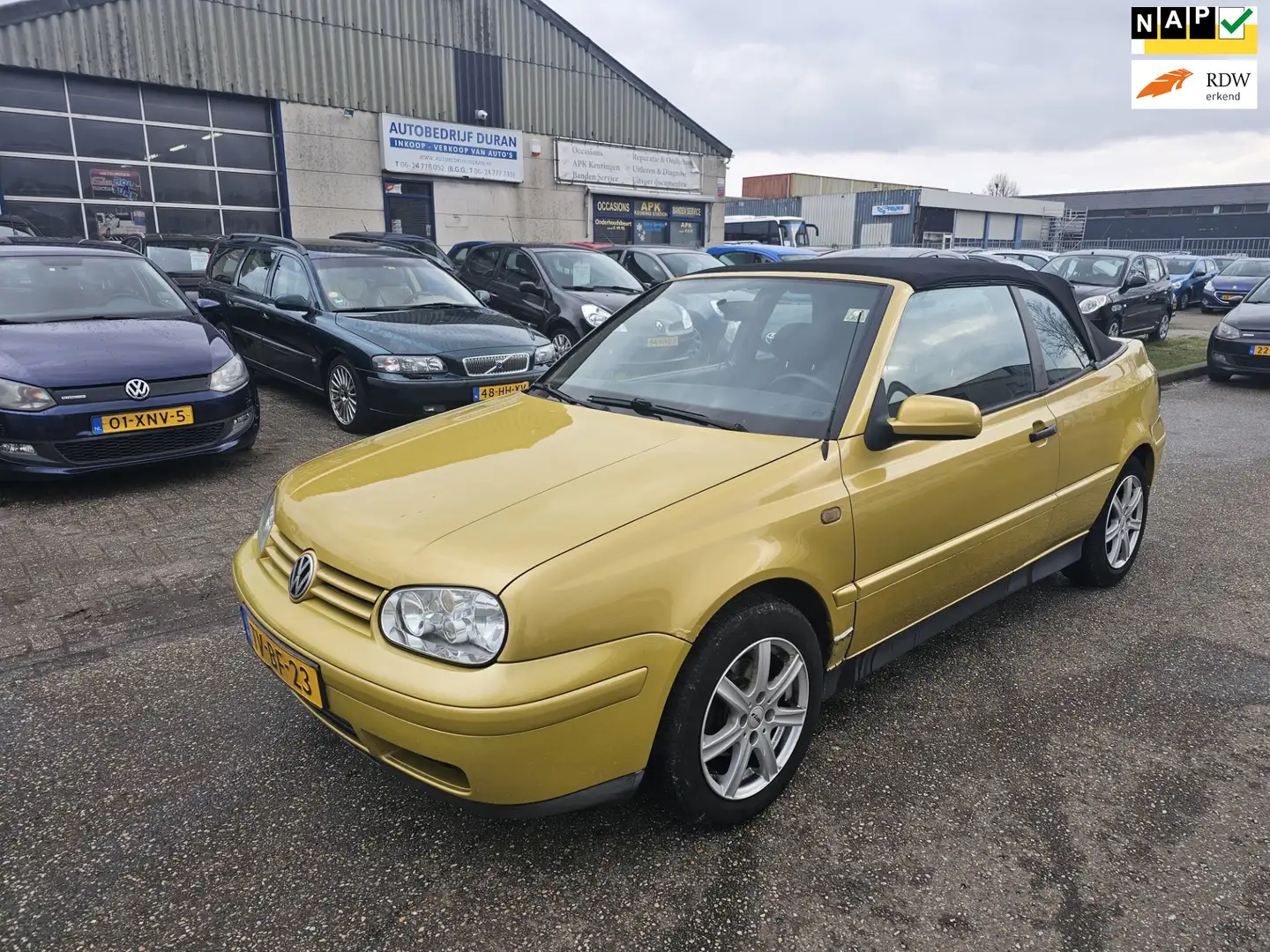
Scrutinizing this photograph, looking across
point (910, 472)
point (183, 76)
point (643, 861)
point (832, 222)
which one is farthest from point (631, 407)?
point (832, 222)

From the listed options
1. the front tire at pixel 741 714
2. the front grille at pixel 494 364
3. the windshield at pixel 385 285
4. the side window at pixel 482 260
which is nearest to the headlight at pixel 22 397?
the windshield at pixel 385 285

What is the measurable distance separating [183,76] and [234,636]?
17372 millimetres

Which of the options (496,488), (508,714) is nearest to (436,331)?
(496,488)

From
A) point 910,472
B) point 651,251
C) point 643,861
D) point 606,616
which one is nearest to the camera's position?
point 606,616

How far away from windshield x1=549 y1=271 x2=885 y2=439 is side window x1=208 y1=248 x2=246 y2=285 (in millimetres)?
6797

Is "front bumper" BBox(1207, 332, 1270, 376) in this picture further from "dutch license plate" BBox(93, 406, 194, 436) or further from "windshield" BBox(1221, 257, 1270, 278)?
"windshield" BBox(1221, 257, 1270, 278)

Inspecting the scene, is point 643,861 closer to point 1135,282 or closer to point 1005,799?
point 1005,799

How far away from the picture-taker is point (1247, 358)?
1066cm

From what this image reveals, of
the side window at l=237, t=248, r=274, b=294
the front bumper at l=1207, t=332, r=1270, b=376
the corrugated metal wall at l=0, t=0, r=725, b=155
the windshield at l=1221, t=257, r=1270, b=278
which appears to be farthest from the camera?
the windshield at l=1221, t=257, r=1270, b=278

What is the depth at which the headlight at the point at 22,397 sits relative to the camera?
4992mm

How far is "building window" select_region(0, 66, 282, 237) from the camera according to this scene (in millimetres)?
15727

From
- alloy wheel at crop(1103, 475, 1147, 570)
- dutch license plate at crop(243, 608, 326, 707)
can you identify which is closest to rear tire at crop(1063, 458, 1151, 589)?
alloy wheel at crop(1103, 475, 1147, 570)

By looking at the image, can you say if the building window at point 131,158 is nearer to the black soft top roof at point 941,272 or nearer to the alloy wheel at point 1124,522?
the black soft top roof at point 941,272

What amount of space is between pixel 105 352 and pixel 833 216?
1938 inches
